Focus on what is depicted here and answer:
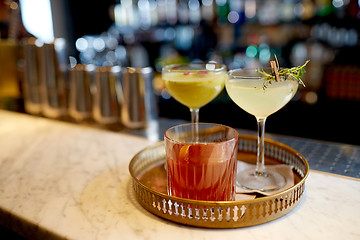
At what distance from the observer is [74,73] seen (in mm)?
1523

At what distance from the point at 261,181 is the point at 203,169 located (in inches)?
8.8

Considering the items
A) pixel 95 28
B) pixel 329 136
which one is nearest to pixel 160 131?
pixel 329 136

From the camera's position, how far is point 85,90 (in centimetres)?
154

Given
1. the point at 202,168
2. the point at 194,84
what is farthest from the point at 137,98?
the point at 202,168

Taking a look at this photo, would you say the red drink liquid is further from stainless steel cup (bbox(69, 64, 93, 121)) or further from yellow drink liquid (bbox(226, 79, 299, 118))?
stainless steel cup (bbox(69, 64, 93, 121))

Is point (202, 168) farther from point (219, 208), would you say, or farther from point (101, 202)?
point (101, 202)

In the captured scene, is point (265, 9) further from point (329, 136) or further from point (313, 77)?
point (329, 136)

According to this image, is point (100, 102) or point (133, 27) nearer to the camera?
point (100, 102)

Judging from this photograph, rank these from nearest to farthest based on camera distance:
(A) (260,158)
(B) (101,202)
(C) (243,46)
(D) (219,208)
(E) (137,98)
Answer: (D) (219,208), (B) (101,202), (A) (260,158), (E) (137,98), (C) (243,46)

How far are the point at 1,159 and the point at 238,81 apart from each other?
0.81 meters

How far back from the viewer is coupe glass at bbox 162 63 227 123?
1054mm

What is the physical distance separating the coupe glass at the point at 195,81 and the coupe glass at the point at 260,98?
121 millimetres

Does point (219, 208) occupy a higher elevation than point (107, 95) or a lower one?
lower

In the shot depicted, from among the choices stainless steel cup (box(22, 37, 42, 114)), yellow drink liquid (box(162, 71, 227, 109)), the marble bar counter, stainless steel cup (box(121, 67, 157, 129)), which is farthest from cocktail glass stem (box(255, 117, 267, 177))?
stainless steel cup (box(22, 37, 42, 114))
